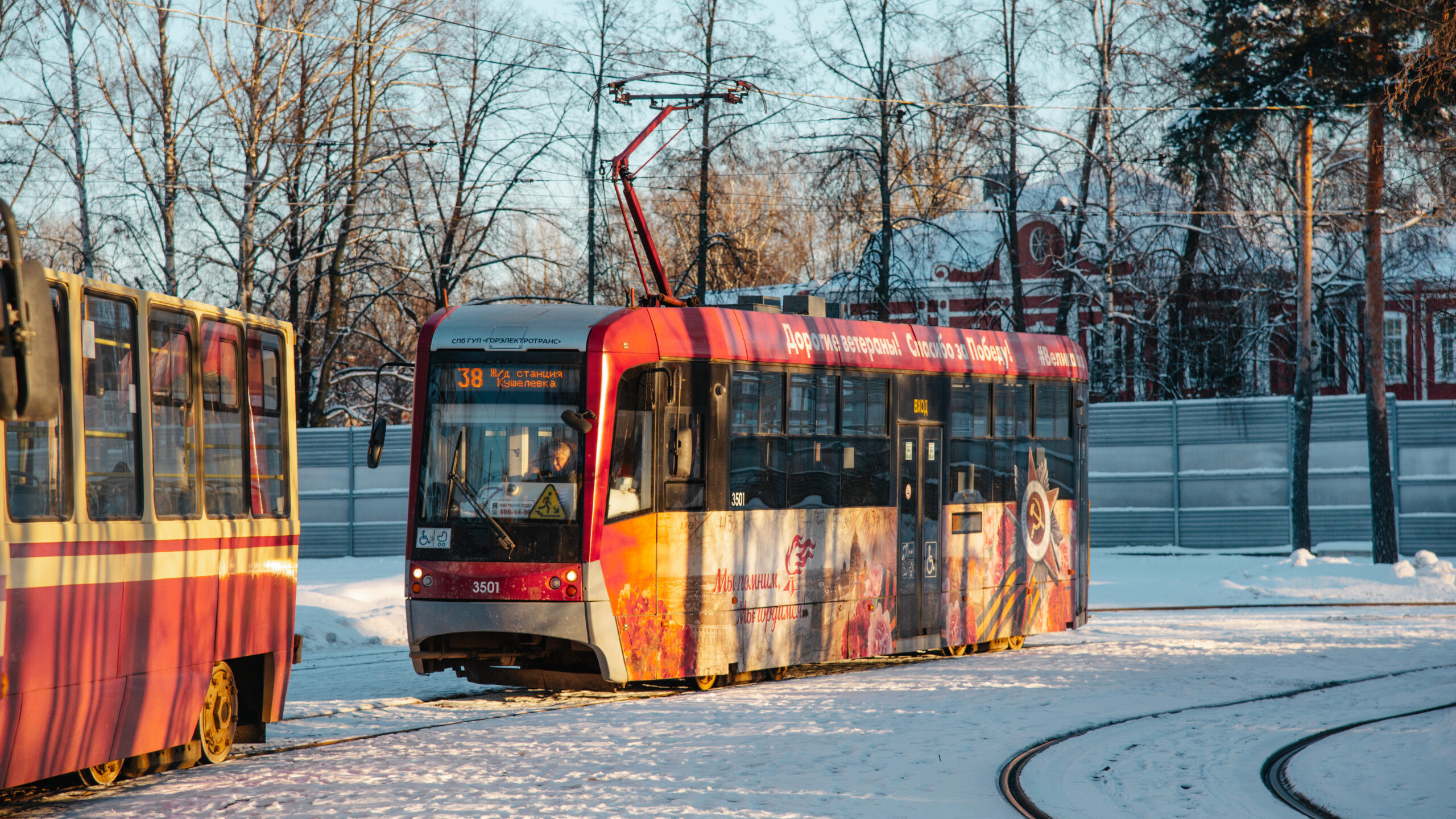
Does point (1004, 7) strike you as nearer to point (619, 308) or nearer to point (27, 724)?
point (619, 308)

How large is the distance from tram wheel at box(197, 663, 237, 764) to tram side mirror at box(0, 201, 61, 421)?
3499 millimetres

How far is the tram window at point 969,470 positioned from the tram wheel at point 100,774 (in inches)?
318

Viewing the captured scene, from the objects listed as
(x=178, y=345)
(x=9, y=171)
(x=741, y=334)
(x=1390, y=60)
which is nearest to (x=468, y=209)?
(x=9, y=171)

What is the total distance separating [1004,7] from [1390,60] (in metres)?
8.67

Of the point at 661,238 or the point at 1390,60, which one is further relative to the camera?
the point at 661,238

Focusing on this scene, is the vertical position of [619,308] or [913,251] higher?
[913,251]

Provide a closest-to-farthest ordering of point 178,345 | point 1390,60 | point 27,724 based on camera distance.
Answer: point 27,724 → point 178,345 → point 1390,60

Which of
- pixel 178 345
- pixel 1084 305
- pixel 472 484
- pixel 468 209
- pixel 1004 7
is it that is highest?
pixel 1004 7

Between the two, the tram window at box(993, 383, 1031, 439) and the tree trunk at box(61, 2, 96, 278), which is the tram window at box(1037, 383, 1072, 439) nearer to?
the tram window at box(993, 383, 1031, 439)

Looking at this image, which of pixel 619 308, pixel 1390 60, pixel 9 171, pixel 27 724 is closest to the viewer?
pixel 27 724

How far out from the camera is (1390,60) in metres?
25.0

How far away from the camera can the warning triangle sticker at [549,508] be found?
35.8 feet

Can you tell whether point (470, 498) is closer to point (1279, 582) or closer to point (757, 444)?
point (757, 444)

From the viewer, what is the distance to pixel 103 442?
736 centimetres
